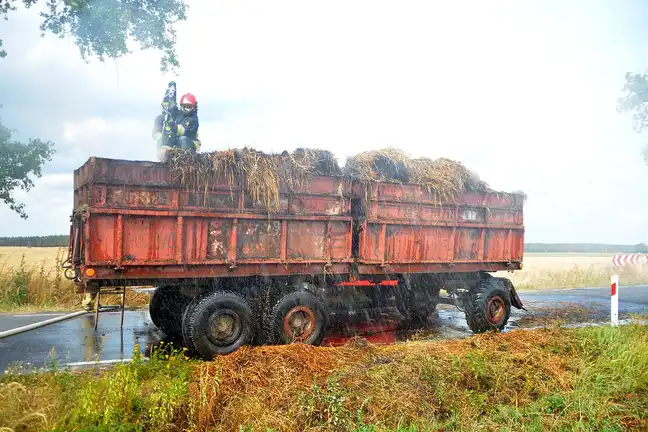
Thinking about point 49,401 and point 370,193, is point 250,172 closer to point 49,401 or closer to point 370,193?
point 370,193

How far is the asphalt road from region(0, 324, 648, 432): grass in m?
1.02

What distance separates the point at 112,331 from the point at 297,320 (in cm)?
393

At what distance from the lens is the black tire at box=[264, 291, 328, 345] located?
25.0ft

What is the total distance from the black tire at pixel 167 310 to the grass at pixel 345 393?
2.18m

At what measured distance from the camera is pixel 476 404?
4.84 metres

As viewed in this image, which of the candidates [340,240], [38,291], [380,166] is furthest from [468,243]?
[38,291]

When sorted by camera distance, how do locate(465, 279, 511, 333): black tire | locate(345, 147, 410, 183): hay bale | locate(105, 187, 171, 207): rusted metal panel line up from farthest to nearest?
locate(465, 279, 511, 333): black tire, locate(345, 147, 410, 183): hay bale, locate(105, 187, 171, 207): rusted metal panel

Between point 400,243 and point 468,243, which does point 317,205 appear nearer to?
point 400,243

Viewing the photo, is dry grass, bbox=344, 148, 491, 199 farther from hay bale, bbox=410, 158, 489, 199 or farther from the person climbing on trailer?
the person climbing on trailer

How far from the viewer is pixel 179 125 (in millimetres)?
9477

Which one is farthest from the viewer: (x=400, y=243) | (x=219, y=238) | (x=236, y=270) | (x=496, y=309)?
(x=496, y=309)

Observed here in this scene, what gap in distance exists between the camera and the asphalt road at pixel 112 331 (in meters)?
7.32

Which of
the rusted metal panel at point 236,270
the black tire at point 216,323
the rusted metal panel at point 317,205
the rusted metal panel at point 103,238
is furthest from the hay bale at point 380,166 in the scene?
the rusted metal panel at point 103,238

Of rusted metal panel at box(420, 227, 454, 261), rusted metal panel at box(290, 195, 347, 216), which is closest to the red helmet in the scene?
rusted metal panel at box(290, 195, 347, 216)
